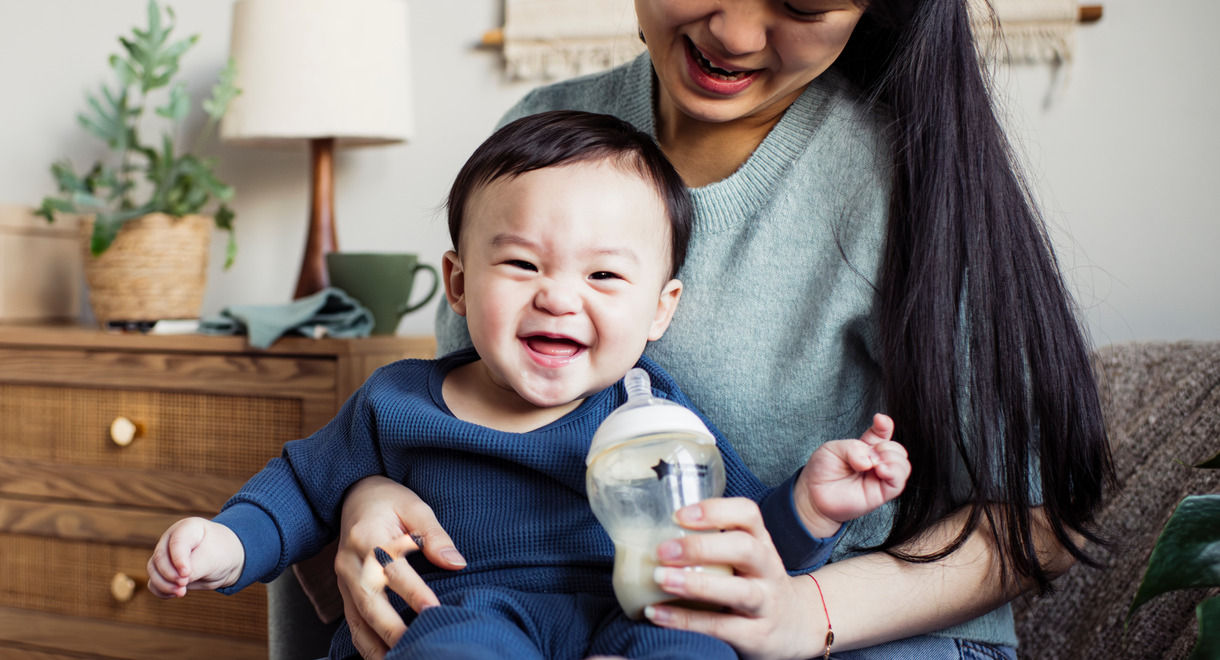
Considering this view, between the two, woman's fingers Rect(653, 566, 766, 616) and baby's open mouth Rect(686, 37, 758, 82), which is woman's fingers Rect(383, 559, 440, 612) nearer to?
woman's fingers Rect(653, 566, 766, 616)

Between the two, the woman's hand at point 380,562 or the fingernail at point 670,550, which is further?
the woman's hand at point 380,562

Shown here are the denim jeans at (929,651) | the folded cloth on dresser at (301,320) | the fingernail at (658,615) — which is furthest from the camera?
the folded cloth on dresser at (301,320)

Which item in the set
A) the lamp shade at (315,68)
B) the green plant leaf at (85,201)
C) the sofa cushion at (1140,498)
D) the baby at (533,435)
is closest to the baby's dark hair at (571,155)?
the baby at (533,435)

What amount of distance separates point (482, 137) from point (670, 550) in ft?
5.14

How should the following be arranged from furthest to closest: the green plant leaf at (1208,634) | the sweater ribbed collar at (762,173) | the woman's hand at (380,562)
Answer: the sweater ribbed collar at (762,173)
the woman's hand at (380,562)
the green plant leaf at (1208,634)

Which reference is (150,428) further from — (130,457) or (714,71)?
(714,71)

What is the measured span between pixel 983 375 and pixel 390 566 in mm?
541

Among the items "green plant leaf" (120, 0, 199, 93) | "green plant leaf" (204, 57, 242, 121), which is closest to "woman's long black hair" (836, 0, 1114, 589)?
"green plant leaf" (204, 57, 242, 121)

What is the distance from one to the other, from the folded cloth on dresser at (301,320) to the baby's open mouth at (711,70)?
93 centimetres

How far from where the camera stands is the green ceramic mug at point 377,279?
1726 mm

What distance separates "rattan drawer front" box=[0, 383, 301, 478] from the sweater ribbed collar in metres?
0.90

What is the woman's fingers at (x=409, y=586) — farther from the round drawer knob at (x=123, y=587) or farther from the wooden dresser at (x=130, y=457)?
the round drawer knob at (x=123, y=587)

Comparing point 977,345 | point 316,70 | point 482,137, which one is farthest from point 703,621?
point 482,137

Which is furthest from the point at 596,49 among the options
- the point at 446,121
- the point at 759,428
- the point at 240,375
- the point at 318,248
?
the point at 759,428
